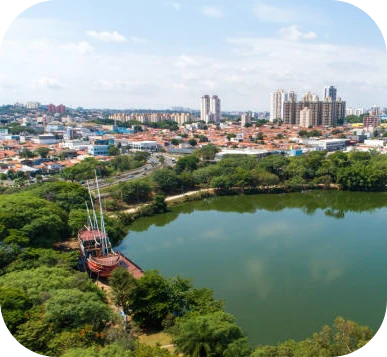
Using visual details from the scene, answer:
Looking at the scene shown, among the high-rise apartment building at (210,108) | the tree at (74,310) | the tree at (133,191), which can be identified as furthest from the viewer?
the high-rise apartment building at (210,108)

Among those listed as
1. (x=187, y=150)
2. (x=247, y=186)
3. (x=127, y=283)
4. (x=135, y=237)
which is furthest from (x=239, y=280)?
(x=187, y=150)

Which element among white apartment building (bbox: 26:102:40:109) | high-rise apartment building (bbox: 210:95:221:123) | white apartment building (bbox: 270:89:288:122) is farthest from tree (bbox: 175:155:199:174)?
white apartment building (bbox: 26:102:40:109)

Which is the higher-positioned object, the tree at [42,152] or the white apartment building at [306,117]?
the white apartment building at [306,117]

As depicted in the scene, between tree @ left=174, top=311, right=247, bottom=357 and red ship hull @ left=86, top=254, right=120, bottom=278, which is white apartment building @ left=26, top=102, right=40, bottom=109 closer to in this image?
red ship hull @ left=86, top=254, right=120, bottom=278

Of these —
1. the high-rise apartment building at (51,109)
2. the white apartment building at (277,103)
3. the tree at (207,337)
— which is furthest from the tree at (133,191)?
the high-rise apartment building at (51,109)

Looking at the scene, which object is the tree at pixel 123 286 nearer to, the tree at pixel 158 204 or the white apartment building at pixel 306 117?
the tree at pixel 158 204

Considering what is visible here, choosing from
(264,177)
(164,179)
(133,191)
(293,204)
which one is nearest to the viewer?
(133,191)

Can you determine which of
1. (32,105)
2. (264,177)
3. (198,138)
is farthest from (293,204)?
(32,105)

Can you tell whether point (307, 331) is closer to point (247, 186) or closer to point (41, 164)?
point (247, 186)

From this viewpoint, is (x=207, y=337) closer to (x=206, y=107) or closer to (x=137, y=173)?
(x=137, y=173)
